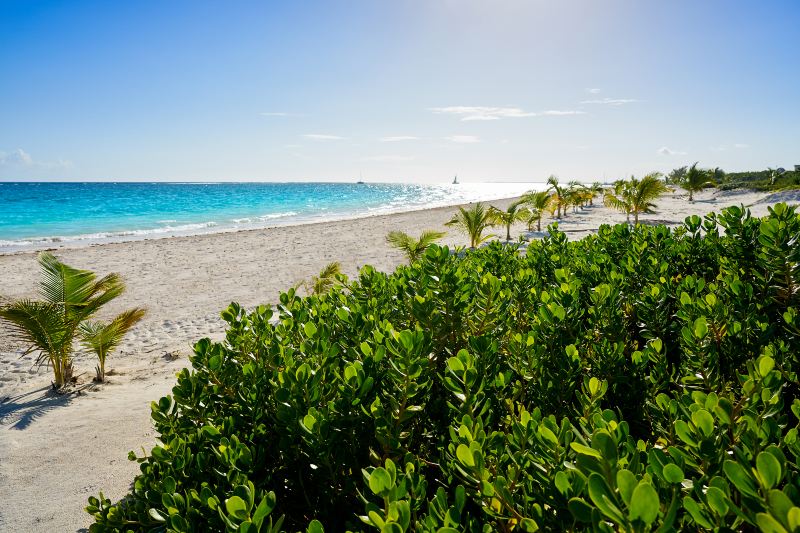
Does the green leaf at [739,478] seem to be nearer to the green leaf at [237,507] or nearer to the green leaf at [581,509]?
the green leaf at [581,509]

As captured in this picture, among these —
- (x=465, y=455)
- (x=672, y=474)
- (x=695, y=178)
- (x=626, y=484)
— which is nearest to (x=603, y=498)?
(x=626, y=484)

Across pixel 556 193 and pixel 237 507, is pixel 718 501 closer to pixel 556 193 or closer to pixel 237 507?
pixel 237 507

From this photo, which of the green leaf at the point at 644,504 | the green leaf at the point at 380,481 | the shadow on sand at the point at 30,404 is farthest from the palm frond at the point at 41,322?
the green leaf at the point at 644,504

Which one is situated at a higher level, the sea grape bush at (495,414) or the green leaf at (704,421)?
the green leaf at (704,421)

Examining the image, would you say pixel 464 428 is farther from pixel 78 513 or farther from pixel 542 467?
pixel 78 513

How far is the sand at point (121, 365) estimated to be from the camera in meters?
3.37

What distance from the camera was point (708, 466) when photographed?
1.00 m

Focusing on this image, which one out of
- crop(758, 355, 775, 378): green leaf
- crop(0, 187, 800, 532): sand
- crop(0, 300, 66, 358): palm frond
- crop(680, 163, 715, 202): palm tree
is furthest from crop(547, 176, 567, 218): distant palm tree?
crop(758, 355, 775, 378): green leaf

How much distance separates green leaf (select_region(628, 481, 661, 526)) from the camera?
70cm

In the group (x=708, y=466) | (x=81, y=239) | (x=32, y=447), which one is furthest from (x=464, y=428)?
(x=81, y=239)

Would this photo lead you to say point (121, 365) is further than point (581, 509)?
Yes

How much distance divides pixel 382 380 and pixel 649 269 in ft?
6.60

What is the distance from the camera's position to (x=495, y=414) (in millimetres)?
1650

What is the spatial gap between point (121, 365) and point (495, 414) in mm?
6368
